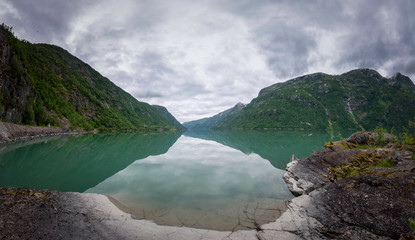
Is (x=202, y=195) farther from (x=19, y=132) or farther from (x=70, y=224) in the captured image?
(x=19, y=132)

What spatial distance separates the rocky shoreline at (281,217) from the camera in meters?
8.36

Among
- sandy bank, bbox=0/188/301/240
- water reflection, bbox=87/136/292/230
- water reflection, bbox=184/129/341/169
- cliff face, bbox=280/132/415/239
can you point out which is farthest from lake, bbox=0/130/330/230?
water reflection, bbox=184/129/341/169

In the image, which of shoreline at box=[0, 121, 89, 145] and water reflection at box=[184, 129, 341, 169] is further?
shoreline at box=[0, 121, 89, 145]

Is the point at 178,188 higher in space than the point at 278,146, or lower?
lower

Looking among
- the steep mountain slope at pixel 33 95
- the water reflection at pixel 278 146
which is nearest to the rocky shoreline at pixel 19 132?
the steep mountain slope at pixel 33 95

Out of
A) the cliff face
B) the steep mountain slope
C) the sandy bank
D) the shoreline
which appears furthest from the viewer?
the steep mountain slope

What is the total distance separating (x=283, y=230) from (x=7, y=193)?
621 inches

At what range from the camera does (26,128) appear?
198 ft

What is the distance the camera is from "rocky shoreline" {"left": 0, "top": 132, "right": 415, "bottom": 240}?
27.4 feet

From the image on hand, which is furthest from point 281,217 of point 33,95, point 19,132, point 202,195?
point 33,95

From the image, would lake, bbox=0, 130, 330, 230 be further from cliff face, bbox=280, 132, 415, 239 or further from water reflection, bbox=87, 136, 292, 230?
cliff face, bbox=280, 132, 415, 239

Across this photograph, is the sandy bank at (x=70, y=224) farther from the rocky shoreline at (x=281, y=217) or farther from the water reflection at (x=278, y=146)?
the water reflection at (x=278, y=146)

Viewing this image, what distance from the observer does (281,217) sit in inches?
460

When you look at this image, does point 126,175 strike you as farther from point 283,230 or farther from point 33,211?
point 283,230
